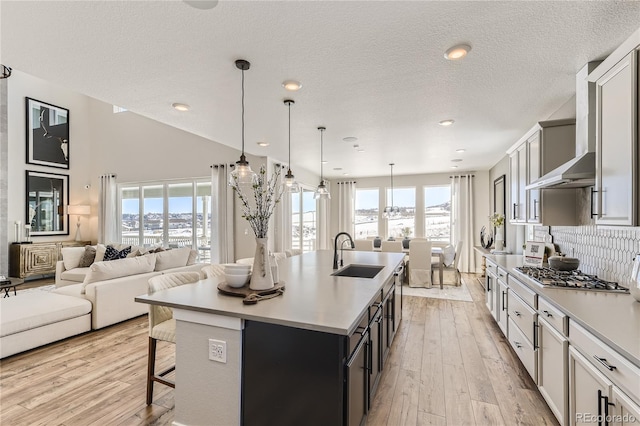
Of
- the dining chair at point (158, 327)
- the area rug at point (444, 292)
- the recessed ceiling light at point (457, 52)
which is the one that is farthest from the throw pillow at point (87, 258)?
the recessed ceiling light at point (457, 52)

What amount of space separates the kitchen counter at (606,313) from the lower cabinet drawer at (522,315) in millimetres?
251

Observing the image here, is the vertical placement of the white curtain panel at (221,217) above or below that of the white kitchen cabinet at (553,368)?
above

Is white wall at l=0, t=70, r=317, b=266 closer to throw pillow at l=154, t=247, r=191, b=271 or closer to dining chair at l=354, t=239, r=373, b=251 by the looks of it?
throw pillow at l=154, t=247, r=191, b=271

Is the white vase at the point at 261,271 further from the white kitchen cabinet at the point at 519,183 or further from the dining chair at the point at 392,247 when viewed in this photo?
the dining chair at the point at 392,247

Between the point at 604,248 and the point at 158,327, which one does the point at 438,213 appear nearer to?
the point at 604,248

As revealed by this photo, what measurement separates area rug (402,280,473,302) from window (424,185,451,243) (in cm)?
210

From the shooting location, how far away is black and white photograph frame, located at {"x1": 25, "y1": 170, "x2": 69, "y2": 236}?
679cm

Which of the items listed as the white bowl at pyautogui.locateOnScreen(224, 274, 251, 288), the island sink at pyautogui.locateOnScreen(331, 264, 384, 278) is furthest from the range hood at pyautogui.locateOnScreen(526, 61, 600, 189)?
the white bowl at pyautogui.locateOnScreen(224, 274, 251, 288)

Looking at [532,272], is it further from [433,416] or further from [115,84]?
[115,84]

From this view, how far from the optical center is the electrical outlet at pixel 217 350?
1.64 metres

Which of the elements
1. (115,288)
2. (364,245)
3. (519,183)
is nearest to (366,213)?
(364,245)

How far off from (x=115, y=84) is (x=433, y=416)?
370cm

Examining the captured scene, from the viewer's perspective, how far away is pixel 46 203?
712cm

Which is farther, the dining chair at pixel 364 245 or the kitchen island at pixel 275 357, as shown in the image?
the dining chair at pixel 364 245
